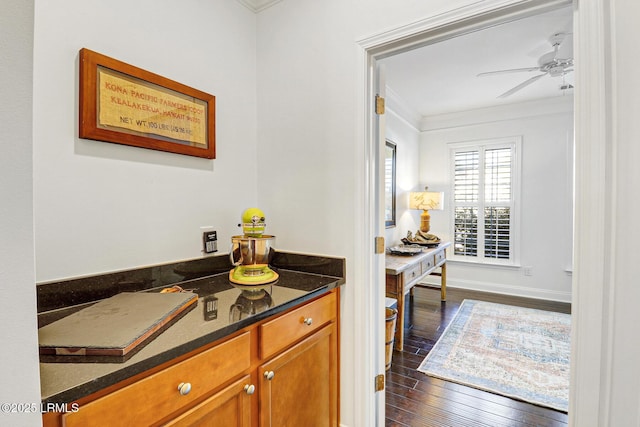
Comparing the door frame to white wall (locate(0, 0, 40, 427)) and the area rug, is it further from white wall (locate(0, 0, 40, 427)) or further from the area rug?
white wall (locate(0, 0, 40, 427))

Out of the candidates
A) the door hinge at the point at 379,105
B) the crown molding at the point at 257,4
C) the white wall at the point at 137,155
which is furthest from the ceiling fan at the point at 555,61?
the white wall at the point at 137,155

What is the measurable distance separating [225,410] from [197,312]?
0.32 meters

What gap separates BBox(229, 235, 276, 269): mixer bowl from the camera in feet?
4.66

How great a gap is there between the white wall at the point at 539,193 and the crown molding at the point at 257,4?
354cm

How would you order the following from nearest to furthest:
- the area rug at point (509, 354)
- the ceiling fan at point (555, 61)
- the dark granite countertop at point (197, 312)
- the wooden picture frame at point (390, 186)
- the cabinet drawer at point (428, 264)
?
the dark granite countertop at point (197, 312) < the area rug at point (509, 354) < the ceiling fan at point (555, 61) < the cabinet drawer at point (428, 264) < the wooden picture frame at point (390, 186)

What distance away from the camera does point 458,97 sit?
12.5 feet

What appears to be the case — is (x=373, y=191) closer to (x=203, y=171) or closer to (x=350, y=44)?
(x=350, y=44)

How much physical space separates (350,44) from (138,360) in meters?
1.55

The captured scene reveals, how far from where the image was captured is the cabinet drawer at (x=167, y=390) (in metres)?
0.66

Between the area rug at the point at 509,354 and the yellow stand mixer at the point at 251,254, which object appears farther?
the area rug at the point at 509,354

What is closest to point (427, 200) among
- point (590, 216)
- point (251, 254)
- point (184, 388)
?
point (590, 216)

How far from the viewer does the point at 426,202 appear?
4.13 metres

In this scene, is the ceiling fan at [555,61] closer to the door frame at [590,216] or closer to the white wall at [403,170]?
the white wall at [403,170]

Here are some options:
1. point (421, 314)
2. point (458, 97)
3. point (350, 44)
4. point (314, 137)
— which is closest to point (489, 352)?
point (421, 314)
